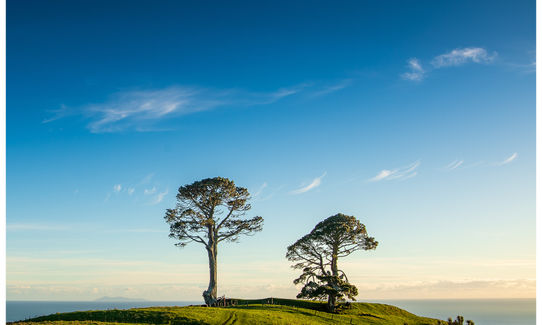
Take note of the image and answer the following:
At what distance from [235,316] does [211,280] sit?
42.6ft

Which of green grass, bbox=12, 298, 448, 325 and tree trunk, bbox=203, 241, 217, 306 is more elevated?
tree trunk, bbox=203, 241, 217, 306

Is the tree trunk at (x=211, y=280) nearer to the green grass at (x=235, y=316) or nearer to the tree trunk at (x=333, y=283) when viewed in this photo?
the green grass at (x=235, y=316)

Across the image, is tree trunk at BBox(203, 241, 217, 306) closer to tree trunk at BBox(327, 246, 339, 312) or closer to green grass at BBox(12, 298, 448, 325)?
green grass at BBox(12, 298, 448, 325)

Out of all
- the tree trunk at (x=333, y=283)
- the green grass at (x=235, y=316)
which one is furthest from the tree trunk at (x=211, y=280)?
the tree trunk at (x=333, y=283)

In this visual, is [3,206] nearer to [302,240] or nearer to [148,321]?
[148,321]

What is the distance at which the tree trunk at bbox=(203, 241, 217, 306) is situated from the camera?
4841 cm

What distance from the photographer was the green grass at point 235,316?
3350 centimetres

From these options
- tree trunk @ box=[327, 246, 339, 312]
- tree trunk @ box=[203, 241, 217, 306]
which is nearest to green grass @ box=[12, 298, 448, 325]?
tree trunk @ box=[327, 246, 339, 312]

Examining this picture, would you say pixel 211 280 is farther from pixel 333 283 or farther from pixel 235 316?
pixel 333 283

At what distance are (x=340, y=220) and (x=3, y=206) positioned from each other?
39.8 meters

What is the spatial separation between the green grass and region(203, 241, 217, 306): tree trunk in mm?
5393

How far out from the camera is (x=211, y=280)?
50000 millimetres

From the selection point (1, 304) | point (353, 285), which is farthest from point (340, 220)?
point (1, 304)

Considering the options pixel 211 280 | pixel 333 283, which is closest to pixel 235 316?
pixel 211 280
